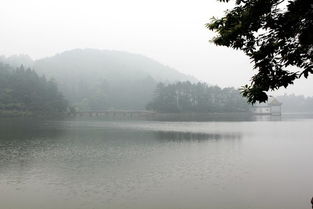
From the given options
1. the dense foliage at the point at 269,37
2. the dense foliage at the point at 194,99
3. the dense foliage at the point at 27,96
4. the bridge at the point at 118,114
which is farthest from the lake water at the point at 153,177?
the dense foliage at the point at 194,99

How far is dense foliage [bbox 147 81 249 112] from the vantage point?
438ft

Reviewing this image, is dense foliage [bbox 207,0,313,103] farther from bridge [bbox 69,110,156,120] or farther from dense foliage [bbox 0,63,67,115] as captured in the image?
bridge [bbox 69,110,156,120]

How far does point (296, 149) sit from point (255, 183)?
1869cm

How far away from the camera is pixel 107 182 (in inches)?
806

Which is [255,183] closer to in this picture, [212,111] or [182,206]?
[182,206]

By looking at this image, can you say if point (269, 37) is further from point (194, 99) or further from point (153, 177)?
point (194, 99)

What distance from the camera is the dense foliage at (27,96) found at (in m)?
101

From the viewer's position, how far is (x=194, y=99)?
139 metres

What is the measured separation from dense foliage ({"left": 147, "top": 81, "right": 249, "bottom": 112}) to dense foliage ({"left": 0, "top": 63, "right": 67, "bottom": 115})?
41.1 m

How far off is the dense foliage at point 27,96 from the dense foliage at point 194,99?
4112cm

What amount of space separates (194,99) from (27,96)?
232ft

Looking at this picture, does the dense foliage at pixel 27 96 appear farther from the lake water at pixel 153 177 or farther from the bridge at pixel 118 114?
the lake water at pixel 153 177

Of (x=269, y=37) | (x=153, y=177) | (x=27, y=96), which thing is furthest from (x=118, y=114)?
(x=269, y=37)

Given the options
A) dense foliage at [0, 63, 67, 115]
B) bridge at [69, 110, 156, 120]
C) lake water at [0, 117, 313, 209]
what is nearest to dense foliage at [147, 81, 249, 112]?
bridge at [69, 110, 156, 120]
